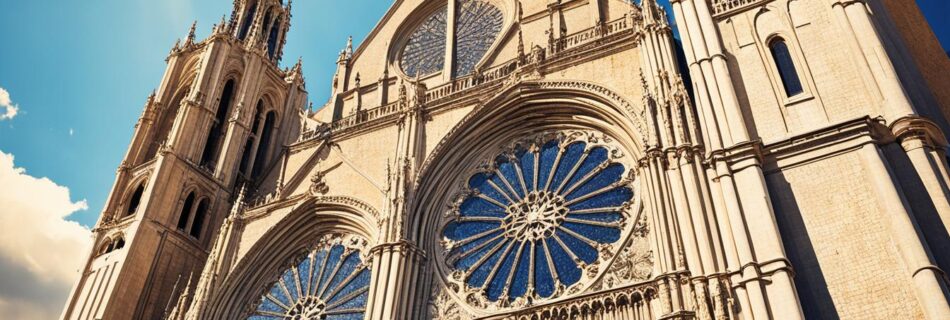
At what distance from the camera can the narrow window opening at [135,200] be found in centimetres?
1940

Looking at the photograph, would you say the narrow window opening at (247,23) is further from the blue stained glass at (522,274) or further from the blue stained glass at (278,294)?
the blue stained glass at (522,274)

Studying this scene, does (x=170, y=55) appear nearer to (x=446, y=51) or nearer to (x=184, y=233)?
(x=184, y=233)

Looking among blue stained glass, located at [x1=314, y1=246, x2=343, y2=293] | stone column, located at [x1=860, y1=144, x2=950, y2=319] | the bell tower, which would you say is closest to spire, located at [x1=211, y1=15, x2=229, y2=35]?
the bell tower

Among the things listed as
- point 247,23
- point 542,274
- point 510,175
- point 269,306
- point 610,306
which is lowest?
point 610,306

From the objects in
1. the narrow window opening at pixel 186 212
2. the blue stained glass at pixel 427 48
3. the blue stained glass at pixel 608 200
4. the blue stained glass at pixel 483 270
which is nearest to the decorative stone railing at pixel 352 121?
the blue stained glass at pixel 427 48

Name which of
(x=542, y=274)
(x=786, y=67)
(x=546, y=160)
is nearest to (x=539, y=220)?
(x=542, y=274)

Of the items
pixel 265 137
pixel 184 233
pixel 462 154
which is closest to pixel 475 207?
pixel 462 154

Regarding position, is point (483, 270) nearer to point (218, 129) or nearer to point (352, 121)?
point (352, 121)

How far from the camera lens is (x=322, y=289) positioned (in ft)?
53.6

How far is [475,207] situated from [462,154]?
137 centimetres

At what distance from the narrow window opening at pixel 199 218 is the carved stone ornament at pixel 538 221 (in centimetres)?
726

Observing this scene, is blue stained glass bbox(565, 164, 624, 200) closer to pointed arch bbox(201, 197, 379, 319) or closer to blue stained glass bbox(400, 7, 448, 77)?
pointed arch bbox(201, 197, 379, 319)

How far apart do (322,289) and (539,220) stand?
16.8 ft

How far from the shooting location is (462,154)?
1659 centimetres
